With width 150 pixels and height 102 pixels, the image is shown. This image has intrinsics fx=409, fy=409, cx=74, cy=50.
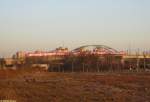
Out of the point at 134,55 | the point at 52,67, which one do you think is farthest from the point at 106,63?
the point at 134,55

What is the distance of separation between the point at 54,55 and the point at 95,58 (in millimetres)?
32343

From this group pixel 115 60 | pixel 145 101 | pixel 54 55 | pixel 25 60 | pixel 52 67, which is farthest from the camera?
pixel 54 55

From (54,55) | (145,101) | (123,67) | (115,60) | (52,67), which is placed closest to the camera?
(145,101)

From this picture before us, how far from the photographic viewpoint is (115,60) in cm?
10294

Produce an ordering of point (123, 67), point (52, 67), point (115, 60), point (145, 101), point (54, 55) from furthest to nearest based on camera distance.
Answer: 1. point (54, 55)
2. point (115, 60)
3. point (52, 67)
4. point (123, 67)
5. point (145, 101)

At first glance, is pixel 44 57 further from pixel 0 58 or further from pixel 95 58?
pixel 95 58

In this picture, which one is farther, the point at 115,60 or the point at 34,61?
the point at 34,61

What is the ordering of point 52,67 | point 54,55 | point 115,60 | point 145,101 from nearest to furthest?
point 145,101 < point 52,67 < point 115,60 < point 54,55

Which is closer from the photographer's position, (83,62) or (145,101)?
(145,101)

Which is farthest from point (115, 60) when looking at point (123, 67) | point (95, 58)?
point (123, 67)

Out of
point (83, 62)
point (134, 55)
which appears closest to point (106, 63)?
point (83, 62)

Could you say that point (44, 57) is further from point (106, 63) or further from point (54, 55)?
point (106, 63)

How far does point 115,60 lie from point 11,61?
33.8 metres

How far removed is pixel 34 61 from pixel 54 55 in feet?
30.6
